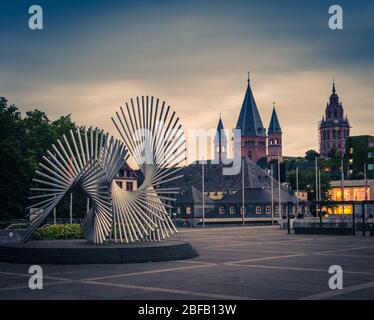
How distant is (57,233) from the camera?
1296 inches

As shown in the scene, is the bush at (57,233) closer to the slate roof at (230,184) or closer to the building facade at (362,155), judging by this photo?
the slate roof at (230,184)

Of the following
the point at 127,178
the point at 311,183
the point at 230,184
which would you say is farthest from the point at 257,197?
the point at 127,178

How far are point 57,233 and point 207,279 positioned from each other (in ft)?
56.1

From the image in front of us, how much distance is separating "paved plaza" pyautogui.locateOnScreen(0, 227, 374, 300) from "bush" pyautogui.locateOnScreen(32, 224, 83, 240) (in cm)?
967

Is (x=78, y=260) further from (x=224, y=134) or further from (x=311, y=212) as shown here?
(x=224, y=134)

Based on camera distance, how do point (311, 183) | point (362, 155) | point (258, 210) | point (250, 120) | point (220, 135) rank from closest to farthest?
1. point (258, 210)
2. point (311, 183)
3. point (362, 155)
4. point (220, 135)
5. point (250, 120)

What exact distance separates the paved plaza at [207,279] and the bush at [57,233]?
9.67 meters

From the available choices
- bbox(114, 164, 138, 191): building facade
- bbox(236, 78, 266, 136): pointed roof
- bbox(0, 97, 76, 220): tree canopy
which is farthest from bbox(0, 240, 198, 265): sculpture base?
bbox(236, 78, 266, 136): pointed roof

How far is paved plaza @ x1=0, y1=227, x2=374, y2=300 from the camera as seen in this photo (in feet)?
48.8

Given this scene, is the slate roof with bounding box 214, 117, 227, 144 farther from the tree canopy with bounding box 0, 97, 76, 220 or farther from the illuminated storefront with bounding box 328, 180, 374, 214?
the tree canopy with bounding box 0, 97, 76, 220

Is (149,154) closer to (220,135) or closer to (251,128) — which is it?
(220,135)

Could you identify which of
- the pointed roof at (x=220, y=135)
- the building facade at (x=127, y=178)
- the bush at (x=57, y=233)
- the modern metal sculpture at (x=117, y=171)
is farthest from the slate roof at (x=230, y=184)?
the modern metal sculpture at (x=117, y=171)
